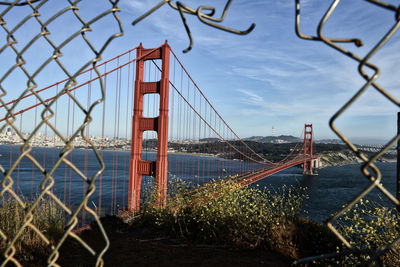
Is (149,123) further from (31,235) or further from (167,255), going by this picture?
(167,255)

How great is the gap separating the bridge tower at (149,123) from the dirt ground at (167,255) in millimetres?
4378

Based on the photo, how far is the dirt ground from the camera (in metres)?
2.94

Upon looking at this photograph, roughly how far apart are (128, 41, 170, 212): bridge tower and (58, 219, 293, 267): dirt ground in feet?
14.4

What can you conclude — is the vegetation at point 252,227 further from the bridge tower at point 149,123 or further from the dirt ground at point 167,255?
the bridge tower at point 149,123

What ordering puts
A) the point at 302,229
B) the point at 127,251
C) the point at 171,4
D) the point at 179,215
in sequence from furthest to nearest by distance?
the point at 179,215 < the point at 302,229 < the point at 127,251 < the point at 171,4

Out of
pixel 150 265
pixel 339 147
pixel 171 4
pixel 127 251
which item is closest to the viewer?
pixel 171 4

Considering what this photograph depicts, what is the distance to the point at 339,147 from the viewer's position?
92.6 metres

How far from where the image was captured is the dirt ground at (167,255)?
9.63 ft

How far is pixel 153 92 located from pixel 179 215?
195 inches

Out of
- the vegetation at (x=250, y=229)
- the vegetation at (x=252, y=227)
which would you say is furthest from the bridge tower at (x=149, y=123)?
the vegetation at (x=252, y=227)

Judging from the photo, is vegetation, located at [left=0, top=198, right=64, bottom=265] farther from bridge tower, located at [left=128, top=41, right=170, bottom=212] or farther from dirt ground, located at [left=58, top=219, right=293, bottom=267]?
bridge tower, located at [left=128, top=41, right=170, bottom=212]

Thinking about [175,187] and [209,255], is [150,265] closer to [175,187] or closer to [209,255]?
[209,255]

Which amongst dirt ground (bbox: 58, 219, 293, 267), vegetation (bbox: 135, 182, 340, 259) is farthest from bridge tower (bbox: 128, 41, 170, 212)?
dirt ground (bbox: 58, 219, 293, 267)

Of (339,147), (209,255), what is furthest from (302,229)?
(339,147)
